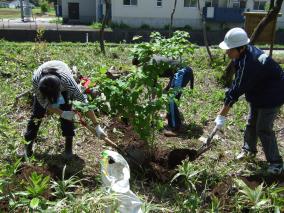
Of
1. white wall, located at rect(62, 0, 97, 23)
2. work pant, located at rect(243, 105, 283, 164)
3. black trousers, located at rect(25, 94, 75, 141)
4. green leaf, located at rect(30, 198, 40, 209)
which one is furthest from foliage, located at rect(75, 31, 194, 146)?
white wall, located at rect(62, 0, 97, 23)

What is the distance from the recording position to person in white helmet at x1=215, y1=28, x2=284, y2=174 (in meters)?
3.83

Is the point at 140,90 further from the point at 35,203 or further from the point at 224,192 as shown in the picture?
the point at 35,203

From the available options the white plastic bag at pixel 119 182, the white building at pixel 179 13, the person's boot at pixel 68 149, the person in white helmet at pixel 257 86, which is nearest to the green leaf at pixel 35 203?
the white plastic bag at pixel 119 182

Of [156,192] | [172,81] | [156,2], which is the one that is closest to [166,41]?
[172,81]

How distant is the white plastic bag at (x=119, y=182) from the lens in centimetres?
309

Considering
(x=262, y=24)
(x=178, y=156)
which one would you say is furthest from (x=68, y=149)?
(x=262, y=24)

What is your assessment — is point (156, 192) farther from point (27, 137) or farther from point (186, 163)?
point (27, 137)

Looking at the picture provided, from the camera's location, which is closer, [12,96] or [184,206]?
[184,206]

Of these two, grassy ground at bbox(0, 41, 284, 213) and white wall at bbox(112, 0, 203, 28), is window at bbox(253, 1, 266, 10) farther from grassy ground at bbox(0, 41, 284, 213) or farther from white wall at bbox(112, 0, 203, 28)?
grassy ground at bbox(0, 41, 284, 213)

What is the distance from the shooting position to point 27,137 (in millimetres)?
4355

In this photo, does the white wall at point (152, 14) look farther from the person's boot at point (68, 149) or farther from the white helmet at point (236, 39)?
the white helmet at point (236, 39)

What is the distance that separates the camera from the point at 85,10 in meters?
33.8

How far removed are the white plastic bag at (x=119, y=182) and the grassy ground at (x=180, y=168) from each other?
14 cm

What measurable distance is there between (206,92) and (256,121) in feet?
10.8
